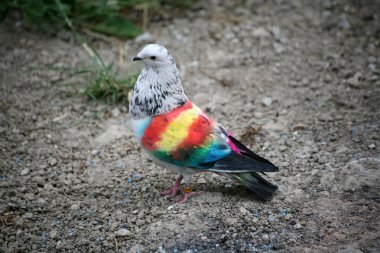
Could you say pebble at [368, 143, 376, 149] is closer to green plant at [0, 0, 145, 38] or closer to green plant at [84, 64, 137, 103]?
green plant at [84, 64, 137, 103]

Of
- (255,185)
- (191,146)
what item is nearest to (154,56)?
(191,146)

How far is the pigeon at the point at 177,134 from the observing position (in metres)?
3.38

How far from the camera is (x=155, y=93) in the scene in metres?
3.45

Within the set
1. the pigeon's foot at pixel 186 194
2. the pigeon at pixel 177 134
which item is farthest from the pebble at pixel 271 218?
the pigeon's foot at pixel 186 194

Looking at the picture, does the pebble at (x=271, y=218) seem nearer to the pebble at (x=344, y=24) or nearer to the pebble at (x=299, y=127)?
the pebble at (x=299, y=127)

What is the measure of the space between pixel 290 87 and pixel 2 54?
121 inches

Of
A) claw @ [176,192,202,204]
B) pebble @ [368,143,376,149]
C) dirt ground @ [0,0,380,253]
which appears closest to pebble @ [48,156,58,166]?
dirt ground @ [0,0,380,253]

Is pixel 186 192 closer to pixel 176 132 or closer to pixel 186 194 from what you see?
pixel 186 194

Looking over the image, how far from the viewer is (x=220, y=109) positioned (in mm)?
4738

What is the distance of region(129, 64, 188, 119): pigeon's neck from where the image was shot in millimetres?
3447

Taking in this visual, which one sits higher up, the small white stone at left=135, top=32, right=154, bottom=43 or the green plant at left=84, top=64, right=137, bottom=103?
the small white stone at left=135, top=32, right=154, bottom=43

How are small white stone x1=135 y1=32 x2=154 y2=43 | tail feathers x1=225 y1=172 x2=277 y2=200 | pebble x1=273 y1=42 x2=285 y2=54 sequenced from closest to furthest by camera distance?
1. tail feathers x1=225 y1=172 x2=277 y2=200
2. pebble x1=273 y1=42 x2=285 y2=54
3. small white stone x1=135 y1=32 x2=154 y2=43

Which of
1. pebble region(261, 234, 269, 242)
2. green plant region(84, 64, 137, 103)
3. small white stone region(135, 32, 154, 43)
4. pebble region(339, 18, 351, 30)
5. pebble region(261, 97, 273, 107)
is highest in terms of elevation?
pebble region(339, 18, 351, 30)

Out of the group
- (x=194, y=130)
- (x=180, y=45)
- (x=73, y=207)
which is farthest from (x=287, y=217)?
(x=180, y=45)
